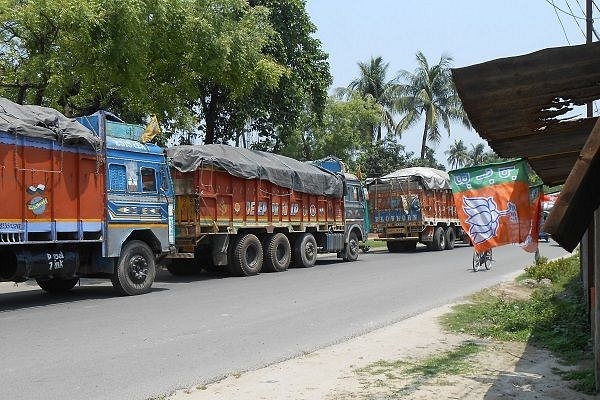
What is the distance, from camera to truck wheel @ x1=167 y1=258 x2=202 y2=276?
59.1 ft

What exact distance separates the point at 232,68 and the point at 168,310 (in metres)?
10.0

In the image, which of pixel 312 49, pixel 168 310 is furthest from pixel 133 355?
pixel 312 49

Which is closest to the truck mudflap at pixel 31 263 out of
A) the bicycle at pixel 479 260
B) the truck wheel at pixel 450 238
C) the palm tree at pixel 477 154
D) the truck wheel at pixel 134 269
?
the truck wheel at pixel 134 269

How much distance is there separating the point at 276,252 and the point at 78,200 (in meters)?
7.69

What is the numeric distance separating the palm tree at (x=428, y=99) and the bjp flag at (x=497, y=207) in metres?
43.1

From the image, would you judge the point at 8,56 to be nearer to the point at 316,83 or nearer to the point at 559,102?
the point at 316,83

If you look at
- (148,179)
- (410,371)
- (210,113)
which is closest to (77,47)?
(148,179)

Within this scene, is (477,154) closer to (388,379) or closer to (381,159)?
(381,159)

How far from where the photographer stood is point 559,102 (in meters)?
4.15

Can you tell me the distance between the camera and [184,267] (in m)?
18.2

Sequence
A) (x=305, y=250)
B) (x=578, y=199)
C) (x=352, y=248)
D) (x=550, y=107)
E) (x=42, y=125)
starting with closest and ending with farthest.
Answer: (x=578, y=199) < (x=550, y=107) < (x=42, y=125) < (x=305, y=250) < (x=352, y=248)

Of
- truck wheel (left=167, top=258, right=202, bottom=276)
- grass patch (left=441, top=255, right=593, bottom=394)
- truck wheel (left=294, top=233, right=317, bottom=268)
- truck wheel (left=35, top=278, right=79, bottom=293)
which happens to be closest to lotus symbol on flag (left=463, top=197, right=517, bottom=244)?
grass patch (left=441, top=255, right=593, bottom=394)

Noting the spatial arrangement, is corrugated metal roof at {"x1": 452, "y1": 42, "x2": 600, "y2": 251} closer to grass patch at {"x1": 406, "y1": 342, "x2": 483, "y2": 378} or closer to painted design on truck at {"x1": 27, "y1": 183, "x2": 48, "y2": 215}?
grass patch at {"x1": 406, "y1": 342, "x2": 483, "y2": 378}

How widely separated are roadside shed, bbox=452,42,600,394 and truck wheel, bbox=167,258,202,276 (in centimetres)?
1374
